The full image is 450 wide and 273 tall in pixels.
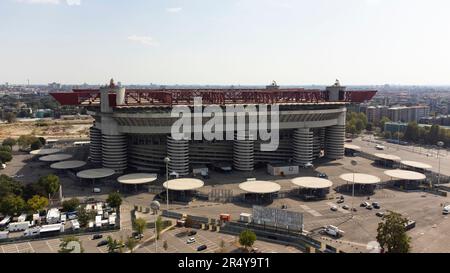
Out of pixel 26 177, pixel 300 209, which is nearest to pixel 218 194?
pixel 300 209

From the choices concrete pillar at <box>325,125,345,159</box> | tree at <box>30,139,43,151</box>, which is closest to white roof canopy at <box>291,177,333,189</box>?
concrete pillar at <box>325,125,345,159</box>

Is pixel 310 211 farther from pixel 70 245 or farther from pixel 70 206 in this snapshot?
pixel 70 206

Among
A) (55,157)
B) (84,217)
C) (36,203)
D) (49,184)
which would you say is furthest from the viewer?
(55,157)

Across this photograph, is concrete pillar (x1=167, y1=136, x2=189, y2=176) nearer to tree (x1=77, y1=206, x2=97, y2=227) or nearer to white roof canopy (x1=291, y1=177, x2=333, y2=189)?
white roof canopy (x1=291, y1=177, x2=333, y2=189)

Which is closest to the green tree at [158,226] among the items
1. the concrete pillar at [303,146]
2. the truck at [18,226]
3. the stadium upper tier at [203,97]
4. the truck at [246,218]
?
the truck at [246,218]

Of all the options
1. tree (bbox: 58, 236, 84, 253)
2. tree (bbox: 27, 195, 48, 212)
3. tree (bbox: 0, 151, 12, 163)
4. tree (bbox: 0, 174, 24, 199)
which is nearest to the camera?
tree (bbox: 58, 236, 84, 253)

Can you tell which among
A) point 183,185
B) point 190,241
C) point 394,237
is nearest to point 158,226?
point 190,241
